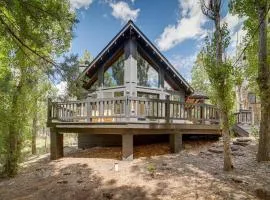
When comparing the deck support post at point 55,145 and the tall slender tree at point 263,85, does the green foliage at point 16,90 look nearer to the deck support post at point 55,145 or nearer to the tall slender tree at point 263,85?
the deck support post at point 55,145

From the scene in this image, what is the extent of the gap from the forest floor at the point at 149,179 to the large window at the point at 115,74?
4.76 metres

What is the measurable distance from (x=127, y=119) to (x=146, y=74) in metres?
5.02

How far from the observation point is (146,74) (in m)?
14.2

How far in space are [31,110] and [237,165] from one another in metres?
8.82

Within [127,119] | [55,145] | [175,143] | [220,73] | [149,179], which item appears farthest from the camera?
[55,145]

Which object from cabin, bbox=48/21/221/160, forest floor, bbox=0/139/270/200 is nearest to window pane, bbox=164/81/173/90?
cabin, bbox=48/21/221/160

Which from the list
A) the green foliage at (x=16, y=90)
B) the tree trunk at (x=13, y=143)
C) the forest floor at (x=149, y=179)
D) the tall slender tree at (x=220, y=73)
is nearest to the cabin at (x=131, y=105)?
the forest floor at (x=149, y=179)

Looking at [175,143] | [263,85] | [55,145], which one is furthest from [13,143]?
[263,85]

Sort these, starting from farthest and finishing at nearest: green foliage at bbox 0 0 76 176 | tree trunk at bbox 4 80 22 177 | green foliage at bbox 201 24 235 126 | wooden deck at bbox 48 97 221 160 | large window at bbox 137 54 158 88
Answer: large window at bbox 137 54 158 88 < tree trunk at bbox 4 80 22 177 < wooden deck at bbox 48 97 221 160 < green foliage at bbox 0 0 76 176 < green foliage at bbox 201 24 235 126

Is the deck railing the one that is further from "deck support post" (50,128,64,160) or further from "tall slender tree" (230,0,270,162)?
"tall slender tree" (230,0,270,162)

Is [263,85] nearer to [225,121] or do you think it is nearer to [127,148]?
[225,121]

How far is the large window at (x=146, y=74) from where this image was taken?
13938mm

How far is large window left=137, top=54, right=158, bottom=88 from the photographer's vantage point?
13938mm

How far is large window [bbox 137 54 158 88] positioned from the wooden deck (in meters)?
2.78
